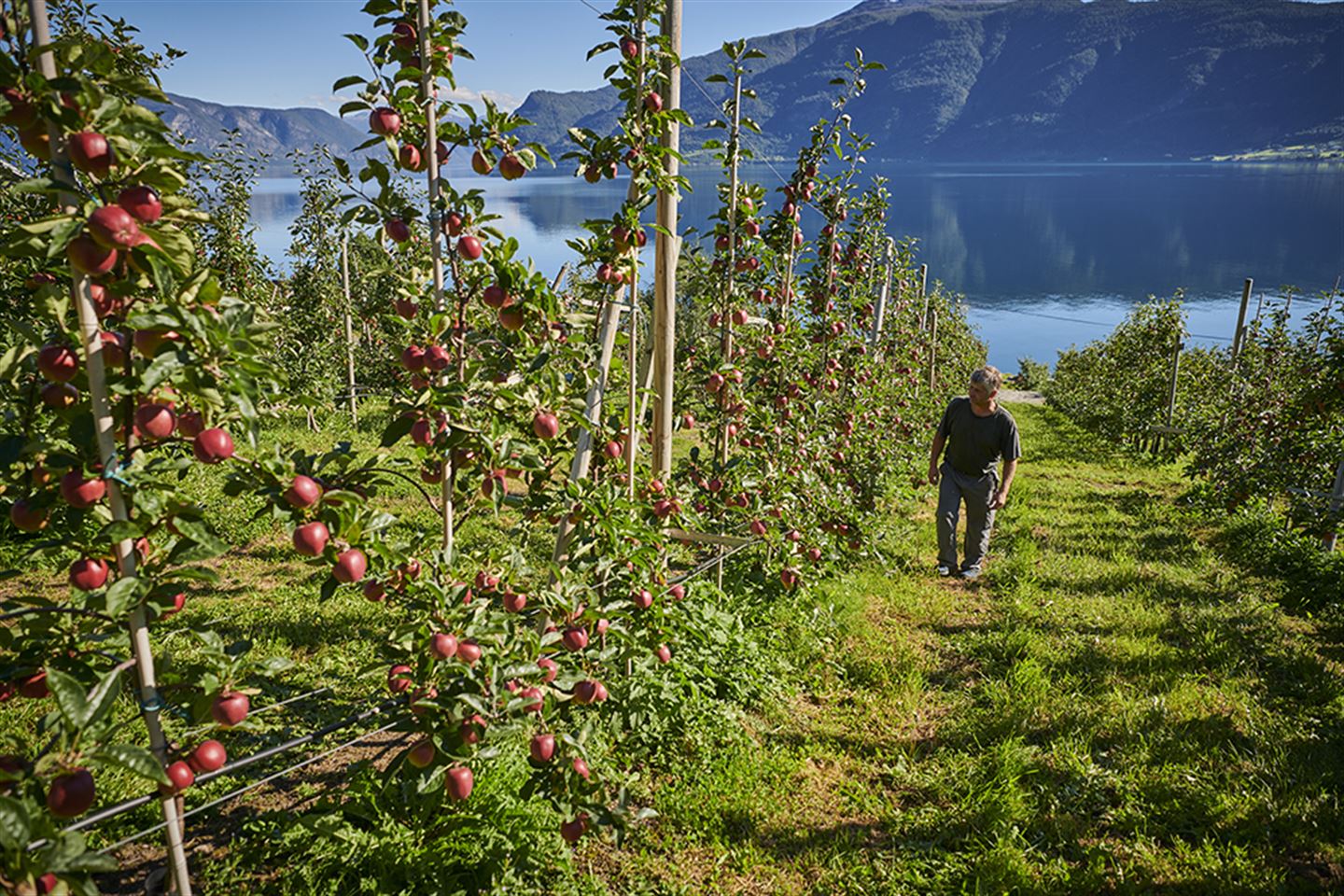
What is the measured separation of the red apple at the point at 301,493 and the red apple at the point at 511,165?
3.89 feet

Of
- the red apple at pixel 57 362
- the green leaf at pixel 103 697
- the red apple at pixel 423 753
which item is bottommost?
the red apple at pixel 423 753

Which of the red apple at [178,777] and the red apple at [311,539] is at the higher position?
the red apple at [311,539]

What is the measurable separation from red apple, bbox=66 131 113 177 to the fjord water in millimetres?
30099

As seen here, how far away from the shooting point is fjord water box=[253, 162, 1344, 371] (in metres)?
64.5

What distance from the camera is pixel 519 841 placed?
2.63m

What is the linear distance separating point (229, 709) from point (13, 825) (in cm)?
43

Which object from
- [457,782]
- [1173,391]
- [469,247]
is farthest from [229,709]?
[1173,391]

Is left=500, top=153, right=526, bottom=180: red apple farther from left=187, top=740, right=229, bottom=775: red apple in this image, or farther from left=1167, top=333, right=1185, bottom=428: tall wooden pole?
left=1167, top=333, right=1185, bottom=428: tall wooden pole

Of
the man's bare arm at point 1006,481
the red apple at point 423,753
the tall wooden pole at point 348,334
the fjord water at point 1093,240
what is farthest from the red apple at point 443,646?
the fjord water at point 1093,240

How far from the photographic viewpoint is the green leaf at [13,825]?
131 cm

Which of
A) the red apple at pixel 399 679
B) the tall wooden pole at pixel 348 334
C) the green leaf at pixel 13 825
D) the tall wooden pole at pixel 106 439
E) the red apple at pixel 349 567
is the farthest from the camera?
the tall wooden pole at pixel 348 334

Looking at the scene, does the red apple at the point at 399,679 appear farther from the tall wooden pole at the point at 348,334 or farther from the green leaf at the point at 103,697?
the tall wooden pole at the point at 348,334

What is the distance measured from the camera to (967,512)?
553 centimetres

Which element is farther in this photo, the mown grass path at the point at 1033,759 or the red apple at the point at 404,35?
the mown grass path at the point at 1033,759
